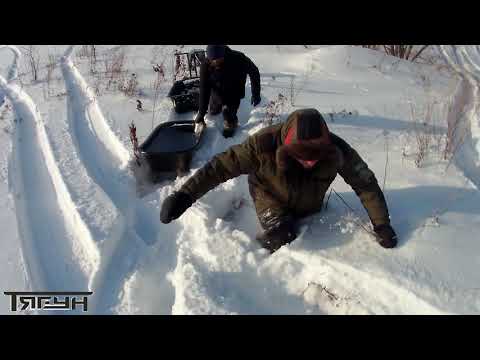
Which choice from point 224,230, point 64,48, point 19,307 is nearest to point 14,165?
point 19,307

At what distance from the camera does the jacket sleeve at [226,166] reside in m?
2.41

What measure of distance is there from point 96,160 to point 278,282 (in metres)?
2.41

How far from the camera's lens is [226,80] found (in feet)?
13.5

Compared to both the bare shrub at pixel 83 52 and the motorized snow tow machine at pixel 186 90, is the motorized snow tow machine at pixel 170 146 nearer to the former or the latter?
the motorized snow tow machine at pixel 186 90

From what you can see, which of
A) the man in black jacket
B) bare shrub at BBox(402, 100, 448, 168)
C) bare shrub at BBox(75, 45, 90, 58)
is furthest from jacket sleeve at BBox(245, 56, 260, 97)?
bare shrub at BBox(75, 45, 90, 58)

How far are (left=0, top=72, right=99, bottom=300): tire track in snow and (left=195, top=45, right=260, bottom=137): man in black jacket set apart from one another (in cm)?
172

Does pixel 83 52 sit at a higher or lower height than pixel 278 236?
higher

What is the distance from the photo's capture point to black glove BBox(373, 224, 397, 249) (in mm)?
2373

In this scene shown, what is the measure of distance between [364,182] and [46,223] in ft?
8.45

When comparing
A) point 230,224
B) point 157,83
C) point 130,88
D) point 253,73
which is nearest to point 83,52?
point 157,83

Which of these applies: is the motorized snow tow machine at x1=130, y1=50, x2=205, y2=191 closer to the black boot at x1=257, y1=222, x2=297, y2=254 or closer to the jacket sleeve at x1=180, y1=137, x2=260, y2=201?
the jacket sleeve at x1=180, y1=137, x2=260, y2=201

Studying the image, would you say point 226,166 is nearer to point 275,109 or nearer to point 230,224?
point 230,224

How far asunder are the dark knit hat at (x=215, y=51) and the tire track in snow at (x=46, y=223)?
1.99m

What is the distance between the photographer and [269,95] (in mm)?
4871
